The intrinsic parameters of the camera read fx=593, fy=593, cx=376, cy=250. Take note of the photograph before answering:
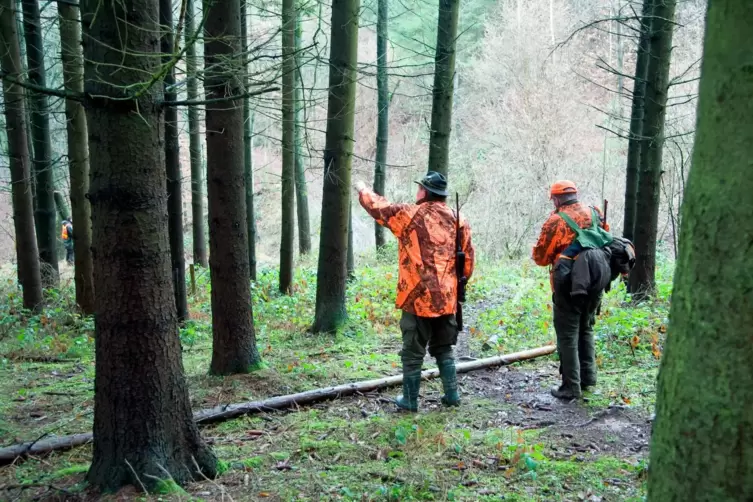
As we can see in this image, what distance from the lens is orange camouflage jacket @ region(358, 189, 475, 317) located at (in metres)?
5.85

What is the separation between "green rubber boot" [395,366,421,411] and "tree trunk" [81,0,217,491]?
2689 millimetres

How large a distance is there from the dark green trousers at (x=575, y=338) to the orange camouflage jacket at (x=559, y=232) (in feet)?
1.53

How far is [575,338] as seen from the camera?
6.28m

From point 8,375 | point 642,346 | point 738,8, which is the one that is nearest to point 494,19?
point 642,346

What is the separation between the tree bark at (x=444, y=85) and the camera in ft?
29.8

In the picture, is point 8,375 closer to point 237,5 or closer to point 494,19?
point 237,5

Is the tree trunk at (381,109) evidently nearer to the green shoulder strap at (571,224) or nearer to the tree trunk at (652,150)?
the tree trunk at (652,150)

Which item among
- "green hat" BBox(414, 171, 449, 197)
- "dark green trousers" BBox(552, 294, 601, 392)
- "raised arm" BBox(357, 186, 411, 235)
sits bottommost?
"dark green trousers" BBox(552, 294, 601, 392)

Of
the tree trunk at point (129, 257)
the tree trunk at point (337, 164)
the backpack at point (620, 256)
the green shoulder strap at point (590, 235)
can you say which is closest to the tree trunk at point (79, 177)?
the tree trunk at point (337, 164)

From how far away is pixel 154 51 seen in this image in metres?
3.74


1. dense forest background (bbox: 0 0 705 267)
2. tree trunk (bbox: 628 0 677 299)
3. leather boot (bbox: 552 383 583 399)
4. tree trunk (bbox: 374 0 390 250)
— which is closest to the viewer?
leather boot (bbox: 552 383 583 399)

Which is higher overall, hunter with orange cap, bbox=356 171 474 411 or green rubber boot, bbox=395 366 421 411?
hunter with orange cap, bbox=356 171 474 411

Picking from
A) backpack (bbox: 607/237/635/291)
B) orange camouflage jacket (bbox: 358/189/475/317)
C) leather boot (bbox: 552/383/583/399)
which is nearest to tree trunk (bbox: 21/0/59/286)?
orange camouflage jacket (bbox: 358/189/475/317)

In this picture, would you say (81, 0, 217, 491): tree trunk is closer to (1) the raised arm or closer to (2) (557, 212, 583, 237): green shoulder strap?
(1) the raised arm
